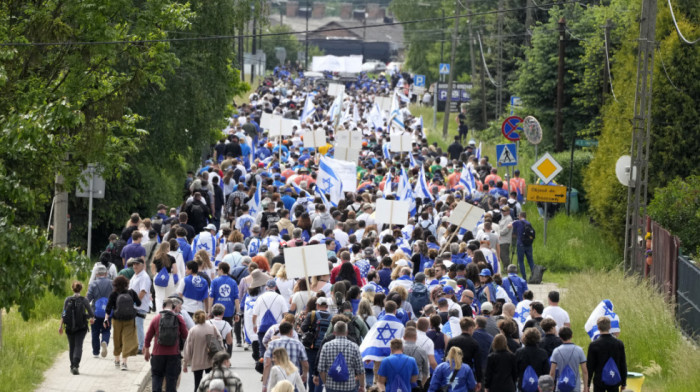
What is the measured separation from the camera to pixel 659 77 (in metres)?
27.7

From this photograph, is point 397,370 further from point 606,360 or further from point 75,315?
point 75,315

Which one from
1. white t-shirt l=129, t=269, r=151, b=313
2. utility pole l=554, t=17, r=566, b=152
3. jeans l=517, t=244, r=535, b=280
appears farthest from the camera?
utility pole l=554, t=17, r=566, b=152

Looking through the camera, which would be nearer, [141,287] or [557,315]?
[557,315]

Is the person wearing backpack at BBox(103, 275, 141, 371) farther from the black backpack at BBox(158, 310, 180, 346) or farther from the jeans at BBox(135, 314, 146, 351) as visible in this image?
the black backpack at BBox(158, 310, 180, 346)

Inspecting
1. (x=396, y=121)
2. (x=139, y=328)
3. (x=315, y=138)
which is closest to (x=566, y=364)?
(x=139, y=328)

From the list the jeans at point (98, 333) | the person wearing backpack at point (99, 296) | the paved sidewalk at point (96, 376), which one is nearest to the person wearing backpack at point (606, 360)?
the paved sidewalk at point (96, 376)

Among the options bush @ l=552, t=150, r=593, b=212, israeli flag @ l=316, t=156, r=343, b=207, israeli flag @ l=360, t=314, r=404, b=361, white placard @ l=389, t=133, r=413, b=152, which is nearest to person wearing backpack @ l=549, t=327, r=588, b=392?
israeli flag @ l=360, t=314, r=404, b=361

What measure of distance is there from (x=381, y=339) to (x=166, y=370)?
→ 2.67 metres

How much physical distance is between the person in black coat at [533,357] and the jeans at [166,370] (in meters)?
4.14

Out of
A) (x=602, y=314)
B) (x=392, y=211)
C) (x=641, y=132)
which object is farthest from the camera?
(x=392, y=211)

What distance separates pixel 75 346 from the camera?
57.5ft

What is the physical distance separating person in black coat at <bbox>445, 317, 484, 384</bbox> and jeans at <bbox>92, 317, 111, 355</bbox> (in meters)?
6.06

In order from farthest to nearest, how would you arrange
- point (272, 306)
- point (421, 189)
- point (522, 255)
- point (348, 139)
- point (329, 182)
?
point (348, 139) < point (421, 189) < point (329, 182) < point (522, 255) < point (272, 306)

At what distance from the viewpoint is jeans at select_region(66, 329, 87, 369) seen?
57.2 feet
